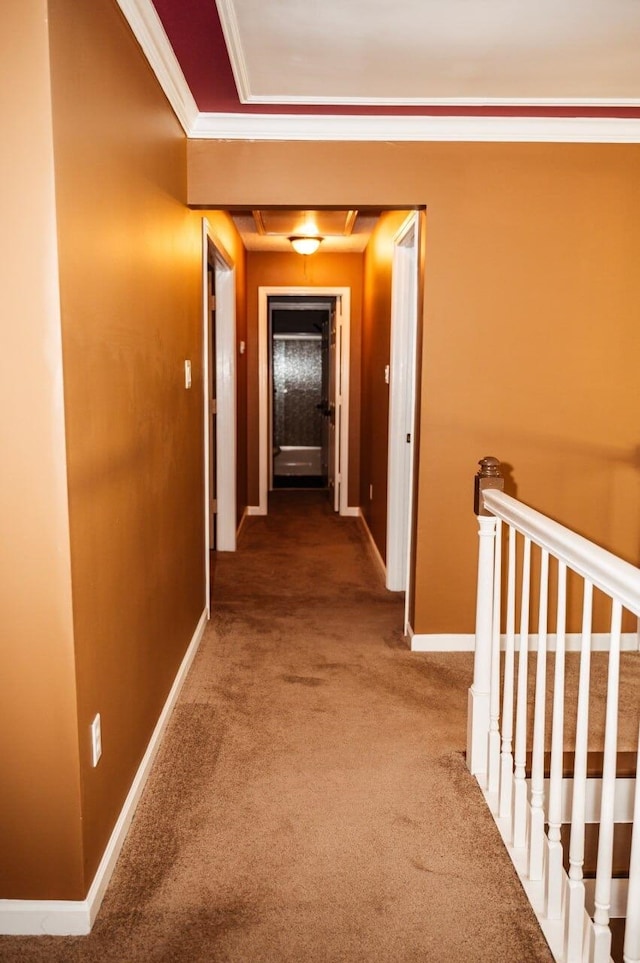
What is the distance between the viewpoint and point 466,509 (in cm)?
334

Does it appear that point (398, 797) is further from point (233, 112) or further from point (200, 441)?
point (233, 112)

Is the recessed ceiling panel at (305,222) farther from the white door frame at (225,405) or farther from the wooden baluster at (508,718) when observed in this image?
the wooden baluster at (508,718)

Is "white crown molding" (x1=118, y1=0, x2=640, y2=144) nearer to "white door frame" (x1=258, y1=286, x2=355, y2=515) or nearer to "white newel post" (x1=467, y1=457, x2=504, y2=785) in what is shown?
"white newel post" (x1=467, y1=457, x2=504, y2=785)

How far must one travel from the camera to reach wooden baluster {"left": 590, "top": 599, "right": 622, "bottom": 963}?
4.29ft

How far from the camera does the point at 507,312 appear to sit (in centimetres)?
324

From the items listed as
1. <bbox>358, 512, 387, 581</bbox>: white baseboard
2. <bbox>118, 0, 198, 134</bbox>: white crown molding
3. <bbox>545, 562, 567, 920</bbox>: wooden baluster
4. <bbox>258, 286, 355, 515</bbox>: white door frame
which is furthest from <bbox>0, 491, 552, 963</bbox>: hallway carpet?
<bbox>258, 286, 355, 515</bbox>: white door frame

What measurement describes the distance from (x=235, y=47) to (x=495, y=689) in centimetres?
221

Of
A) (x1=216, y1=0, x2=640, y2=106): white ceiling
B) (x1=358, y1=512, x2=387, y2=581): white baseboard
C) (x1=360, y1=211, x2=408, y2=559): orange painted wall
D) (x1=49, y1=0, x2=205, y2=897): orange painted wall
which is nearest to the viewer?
(x1=49, y1=0, x2=205, y2=897): orange painted wall

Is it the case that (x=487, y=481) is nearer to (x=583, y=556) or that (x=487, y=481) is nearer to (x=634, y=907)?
(x=583, y=556)

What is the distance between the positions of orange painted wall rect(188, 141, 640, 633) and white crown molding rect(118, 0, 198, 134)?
0.31 metres

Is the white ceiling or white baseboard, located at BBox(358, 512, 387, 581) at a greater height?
the white ceiling

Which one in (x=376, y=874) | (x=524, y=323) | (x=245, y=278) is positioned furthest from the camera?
(x=245, y=278)

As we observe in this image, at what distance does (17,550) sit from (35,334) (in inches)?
18.2

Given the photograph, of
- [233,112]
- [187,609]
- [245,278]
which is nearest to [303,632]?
[187,609]
